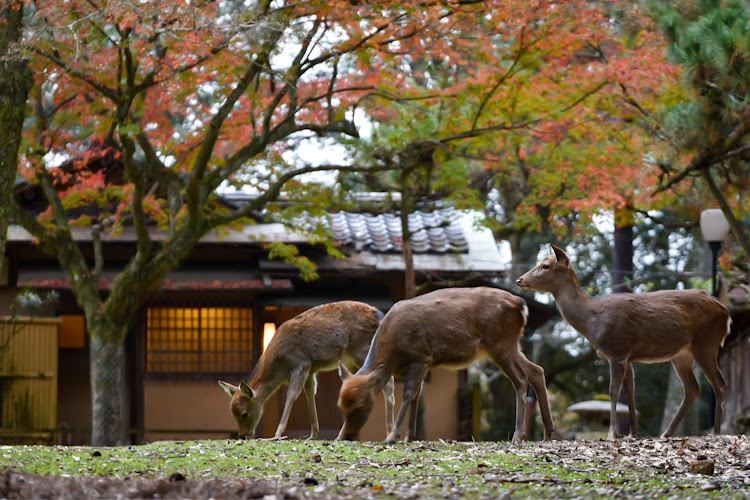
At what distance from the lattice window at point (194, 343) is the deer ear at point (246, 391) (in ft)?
31.0

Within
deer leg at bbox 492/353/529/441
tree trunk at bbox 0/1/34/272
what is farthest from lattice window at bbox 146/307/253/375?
deer leg at bbox 492/353/529/441

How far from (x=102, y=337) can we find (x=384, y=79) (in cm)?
721

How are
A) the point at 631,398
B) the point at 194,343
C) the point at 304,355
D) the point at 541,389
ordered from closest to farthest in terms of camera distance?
the point at 541,389
the point at 631,398
the point at 304,355
the point at 194,343

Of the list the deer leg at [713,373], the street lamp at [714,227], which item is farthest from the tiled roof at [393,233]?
the deer leg at [713,373]

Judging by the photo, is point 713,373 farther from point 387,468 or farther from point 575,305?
point 387,468

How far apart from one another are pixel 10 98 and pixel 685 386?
29.5 feet

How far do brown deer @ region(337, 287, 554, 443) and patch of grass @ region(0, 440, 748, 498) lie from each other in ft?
1.75

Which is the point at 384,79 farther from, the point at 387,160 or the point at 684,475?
the point at 684,475

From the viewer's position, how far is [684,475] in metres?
9.24

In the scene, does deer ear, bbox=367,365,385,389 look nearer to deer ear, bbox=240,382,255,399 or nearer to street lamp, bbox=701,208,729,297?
deer ear, bbox=240,382,255,399

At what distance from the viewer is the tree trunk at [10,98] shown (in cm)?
1204

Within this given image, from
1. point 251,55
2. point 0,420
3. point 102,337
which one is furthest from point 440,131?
point 0,420

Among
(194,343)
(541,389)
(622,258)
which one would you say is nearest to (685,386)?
(541,389)

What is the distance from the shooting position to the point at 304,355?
14.1 m
